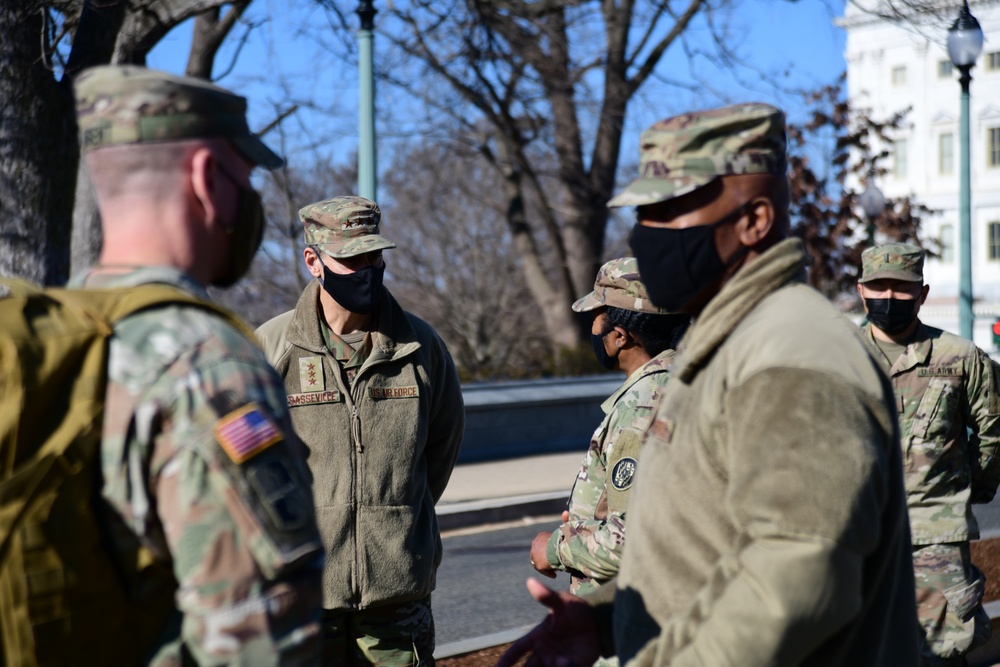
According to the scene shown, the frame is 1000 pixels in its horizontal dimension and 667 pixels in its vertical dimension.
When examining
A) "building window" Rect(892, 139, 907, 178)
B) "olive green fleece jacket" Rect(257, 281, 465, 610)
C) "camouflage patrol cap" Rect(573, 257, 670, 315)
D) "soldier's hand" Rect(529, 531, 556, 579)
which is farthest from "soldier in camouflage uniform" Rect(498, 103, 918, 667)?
"building window" Rect(892, 139, 907, 178)

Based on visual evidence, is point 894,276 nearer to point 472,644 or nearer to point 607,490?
point 607,490

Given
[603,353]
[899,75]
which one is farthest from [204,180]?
[899,75]

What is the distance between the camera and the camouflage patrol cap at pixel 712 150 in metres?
2.28

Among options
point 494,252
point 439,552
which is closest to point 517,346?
point 494,252

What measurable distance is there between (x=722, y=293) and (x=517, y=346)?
24228 millimetres

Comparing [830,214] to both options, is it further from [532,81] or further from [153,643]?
[153,643]

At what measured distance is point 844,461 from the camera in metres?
1.94

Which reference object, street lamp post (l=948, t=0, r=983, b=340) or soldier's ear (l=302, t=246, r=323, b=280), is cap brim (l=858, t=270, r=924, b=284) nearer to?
soldier's ear (l=302, t=246, r=323, b=280)

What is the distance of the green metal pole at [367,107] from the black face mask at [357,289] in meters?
6.61

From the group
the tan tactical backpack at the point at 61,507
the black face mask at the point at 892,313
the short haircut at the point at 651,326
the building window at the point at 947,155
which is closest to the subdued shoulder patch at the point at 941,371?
the black face mask at the point at 892,313

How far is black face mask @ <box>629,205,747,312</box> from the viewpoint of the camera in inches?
92.0

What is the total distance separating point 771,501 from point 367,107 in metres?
9.65

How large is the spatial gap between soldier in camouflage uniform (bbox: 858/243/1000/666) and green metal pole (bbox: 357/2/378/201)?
6258mm

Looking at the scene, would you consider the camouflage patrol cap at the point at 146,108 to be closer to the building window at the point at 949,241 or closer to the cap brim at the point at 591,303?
the cap brim at the point at 591,303
